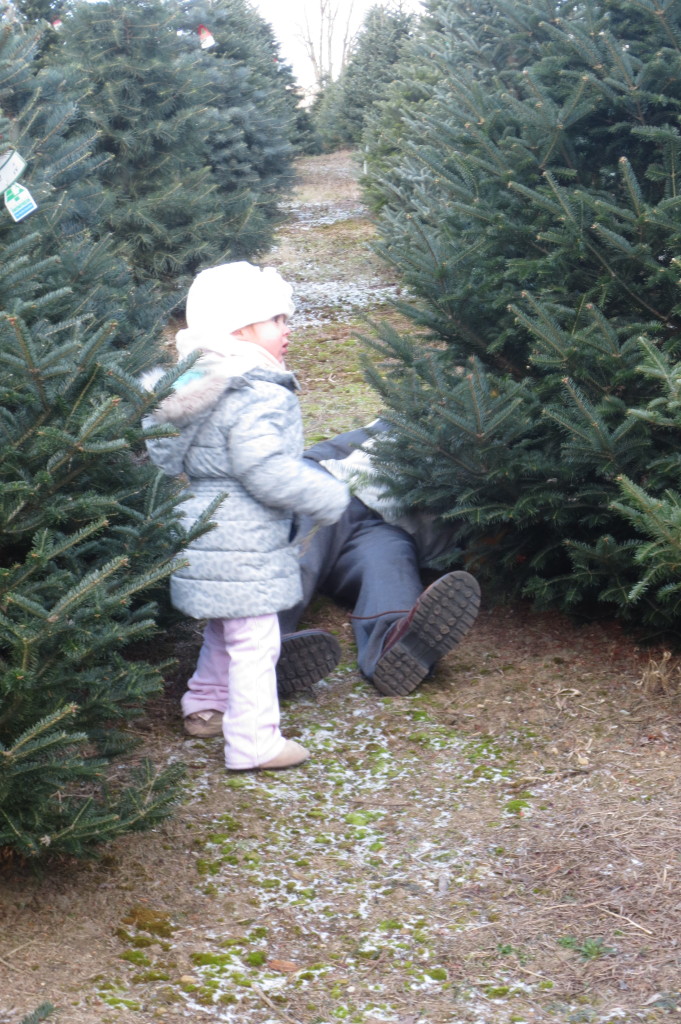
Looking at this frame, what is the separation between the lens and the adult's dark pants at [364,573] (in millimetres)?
4105

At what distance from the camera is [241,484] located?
346 centimetres

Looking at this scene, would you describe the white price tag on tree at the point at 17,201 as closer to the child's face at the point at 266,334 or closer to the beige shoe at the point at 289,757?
the child's face at the point at 266,334

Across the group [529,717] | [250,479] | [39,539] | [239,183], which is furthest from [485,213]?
[239,183]

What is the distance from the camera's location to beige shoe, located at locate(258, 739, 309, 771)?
346cm

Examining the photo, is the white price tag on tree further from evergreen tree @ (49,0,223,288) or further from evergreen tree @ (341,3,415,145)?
evergreen tree @ (341,3,415,145)

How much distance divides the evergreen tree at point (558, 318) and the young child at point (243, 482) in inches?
28.1

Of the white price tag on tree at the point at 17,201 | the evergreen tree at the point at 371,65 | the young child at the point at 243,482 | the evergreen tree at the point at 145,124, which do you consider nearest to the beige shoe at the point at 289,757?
the young child at the point at 243,482

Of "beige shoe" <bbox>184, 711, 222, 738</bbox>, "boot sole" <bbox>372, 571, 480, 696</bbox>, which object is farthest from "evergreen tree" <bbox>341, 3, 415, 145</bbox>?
"beige shoe" <bbox>184, 711, 222, 738</bbox>

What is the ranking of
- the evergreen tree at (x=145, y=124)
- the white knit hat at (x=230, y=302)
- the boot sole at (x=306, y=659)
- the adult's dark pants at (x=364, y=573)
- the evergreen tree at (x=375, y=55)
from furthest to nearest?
1. the evergreen tree at (x=375, y=55)
2. the evergreen tree at (x=145, y=124)
3. the adult's dark pants at (x=364, y=573)
4. the boot sole at (x=306, y=659)
5. the white knit hat at (x=230, y=302)

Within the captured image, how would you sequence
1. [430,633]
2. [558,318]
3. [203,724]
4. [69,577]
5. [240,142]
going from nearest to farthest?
[69,577], [203,724], [430,633], [558,318], [240,142]

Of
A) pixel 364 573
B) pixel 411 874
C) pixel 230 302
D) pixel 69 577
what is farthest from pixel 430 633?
pixel 69 577

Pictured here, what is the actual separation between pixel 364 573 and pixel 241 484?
3.33 feet

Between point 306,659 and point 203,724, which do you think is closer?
point 203,724

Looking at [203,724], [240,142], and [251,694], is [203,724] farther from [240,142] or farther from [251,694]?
[240,142]
